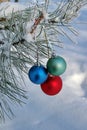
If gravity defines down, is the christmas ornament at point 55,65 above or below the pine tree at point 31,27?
below

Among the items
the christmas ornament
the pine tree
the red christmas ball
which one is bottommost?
the red christmas ball

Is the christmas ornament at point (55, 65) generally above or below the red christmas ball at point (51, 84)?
above

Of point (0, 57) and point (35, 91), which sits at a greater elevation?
point (0, 57)

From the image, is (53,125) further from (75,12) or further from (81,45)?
(81,45)

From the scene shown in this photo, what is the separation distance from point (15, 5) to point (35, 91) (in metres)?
0.92

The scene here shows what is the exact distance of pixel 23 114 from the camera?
158 cm

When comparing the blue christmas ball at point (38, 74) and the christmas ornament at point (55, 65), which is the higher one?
the christmas ornament at point (55, 65)

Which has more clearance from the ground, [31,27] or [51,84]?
[31,27]

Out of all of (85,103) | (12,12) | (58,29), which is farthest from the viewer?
(85,103)

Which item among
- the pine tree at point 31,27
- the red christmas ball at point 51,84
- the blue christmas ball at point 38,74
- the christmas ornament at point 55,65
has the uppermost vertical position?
the pine tree at point 31,27

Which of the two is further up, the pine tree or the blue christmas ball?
the pine tree

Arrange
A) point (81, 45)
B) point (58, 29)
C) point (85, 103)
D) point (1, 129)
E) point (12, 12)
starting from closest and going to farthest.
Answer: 1. point (12, 12)
2. point (58, 29)
3. point (1, 129)
4. point (85, 103)
5. point (81, 45)

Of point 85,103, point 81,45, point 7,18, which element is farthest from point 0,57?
point 81,45

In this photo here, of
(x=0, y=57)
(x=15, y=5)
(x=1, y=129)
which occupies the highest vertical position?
(x=15, y=5)
